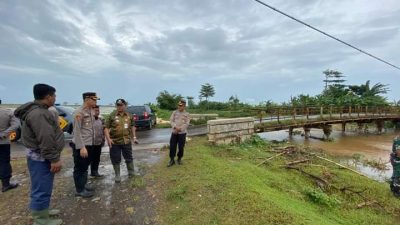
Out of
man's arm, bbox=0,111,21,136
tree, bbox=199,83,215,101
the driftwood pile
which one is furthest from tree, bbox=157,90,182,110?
man's arm, bbox=0,111,21,136

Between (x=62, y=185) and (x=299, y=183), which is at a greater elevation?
(x=62, y=185)

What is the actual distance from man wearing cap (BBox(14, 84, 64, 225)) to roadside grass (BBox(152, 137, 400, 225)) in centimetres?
184

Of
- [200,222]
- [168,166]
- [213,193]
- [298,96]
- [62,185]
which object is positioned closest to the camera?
[200,222]

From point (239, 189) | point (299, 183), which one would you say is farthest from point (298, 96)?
point (239, 189)

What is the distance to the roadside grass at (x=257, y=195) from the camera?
5203mm

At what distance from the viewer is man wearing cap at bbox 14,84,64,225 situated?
14.6 feet

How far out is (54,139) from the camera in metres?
4.57

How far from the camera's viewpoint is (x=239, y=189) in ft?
20.7

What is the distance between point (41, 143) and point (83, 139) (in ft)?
5.34

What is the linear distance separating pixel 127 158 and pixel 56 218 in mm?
2214

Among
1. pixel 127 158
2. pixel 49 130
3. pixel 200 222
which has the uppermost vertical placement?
pixel 49 130

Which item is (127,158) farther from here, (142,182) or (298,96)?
(298,96)

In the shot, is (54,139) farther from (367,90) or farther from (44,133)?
(367,90)

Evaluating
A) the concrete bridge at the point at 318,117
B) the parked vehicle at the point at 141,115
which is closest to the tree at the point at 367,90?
the concrete bridge at the point at 318,117
